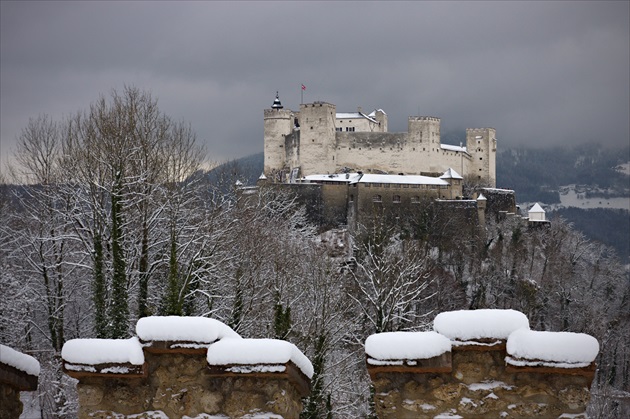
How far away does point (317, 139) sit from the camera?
9225 cm

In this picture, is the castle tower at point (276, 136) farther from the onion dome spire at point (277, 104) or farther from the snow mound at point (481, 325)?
the snow mound at point (481, 325)

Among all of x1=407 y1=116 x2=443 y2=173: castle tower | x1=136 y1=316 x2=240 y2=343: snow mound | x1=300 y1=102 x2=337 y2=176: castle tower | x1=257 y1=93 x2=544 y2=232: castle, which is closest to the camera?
x1=136 y1=316 x2=240 y2=343: snow mound

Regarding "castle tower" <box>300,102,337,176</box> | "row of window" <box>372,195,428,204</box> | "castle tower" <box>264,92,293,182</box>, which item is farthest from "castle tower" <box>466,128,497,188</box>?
"row of window" <box>372,195,428,204</box>

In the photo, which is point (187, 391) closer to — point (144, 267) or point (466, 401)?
point (466, 401)

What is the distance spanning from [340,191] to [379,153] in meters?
14.3

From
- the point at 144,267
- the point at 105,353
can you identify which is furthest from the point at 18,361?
the point at 144,267

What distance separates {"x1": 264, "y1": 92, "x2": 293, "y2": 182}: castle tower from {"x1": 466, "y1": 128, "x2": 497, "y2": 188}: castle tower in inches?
743

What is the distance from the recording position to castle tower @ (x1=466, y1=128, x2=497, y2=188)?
100625 mm

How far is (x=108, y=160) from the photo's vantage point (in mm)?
27250

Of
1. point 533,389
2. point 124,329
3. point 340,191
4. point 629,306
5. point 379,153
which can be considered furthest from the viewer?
point 379,153

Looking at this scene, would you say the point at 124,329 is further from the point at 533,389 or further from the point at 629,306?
the point at 629,306

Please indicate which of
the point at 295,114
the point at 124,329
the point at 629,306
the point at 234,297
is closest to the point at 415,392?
the point at 124,329

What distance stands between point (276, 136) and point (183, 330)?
89836 millimetres

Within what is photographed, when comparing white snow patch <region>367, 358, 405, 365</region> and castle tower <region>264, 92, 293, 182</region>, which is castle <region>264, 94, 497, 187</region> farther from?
white snow patch <region>367, 358, 405, 365</region>
